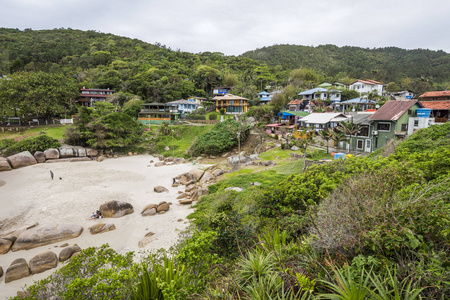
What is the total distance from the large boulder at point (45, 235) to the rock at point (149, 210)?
4.90m

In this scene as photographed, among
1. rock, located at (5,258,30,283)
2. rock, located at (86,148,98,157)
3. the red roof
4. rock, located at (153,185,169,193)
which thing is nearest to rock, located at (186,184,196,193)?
rock, located at (153,185,169,193)

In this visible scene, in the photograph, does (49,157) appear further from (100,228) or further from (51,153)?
(100,228)

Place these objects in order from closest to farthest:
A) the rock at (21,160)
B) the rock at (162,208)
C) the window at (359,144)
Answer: the rock at (162,208) < the window at (359,144) < the rock at (21,160)

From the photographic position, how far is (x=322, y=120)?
123ft

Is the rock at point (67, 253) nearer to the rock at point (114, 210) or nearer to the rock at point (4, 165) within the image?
the rock at point (114, 210)

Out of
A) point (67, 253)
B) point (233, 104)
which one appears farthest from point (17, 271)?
point (233, 104)

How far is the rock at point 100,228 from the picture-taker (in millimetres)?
16719

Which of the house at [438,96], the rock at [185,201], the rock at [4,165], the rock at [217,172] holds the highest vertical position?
the house at [438,96]

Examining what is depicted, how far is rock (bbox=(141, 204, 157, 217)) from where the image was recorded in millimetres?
19516

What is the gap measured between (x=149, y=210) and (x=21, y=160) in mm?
29790

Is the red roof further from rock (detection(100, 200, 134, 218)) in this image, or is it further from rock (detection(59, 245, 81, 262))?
rock (detection(59, 245, 81, 262))

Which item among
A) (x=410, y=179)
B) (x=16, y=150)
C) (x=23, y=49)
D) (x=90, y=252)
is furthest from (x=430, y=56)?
(x=23, y=49)

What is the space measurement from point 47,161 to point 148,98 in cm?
3779

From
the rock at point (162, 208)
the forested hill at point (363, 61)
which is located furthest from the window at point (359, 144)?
the forested hill at point (363, 61)
